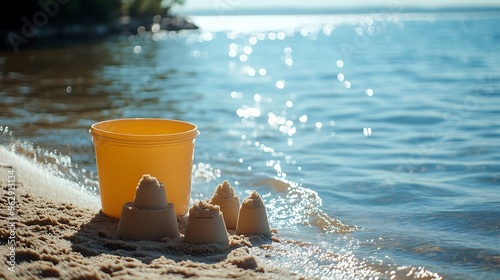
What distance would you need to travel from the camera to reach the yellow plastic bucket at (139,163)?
4.41 metres

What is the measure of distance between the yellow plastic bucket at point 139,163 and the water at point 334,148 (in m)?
0.78

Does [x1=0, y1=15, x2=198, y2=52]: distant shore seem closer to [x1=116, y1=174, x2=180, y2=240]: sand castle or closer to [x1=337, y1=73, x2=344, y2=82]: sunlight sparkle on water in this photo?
[x1=337, y1=73, x2=344, y2=82]: sunlight sparkle on water

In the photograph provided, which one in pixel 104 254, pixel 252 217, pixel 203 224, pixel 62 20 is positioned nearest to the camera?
pixel 104 254

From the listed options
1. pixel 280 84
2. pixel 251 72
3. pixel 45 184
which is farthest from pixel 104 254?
pixel 251 72

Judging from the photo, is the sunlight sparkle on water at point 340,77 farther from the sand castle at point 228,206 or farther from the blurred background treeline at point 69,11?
the blurred background treeline at point 69,11

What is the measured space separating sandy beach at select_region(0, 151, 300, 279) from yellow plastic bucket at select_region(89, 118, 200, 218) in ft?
0.57

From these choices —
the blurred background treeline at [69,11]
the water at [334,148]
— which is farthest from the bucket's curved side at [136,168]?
the blurred background treeline at [69,11]

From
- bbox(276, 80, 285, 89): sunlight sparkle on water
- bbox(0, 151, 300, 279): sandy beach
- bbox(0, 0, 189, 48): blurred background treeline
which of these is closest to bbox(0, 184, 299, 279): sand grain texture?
bbox(0, 151, 300, 279): sandy beach

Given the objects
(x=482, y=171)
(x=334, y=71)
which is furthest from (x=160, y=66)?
(x=482, y=171)

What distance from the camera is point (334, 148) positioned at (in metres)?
7.97

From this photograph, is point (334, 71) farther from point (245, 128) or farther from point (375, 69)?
point (245, 128)

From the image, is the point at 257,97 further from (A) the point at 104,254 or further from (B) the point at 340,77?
(A) the point at 104,254

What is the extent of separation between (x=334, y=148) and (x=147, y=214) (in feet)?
14.0

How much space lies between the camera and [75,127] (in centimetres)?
905
